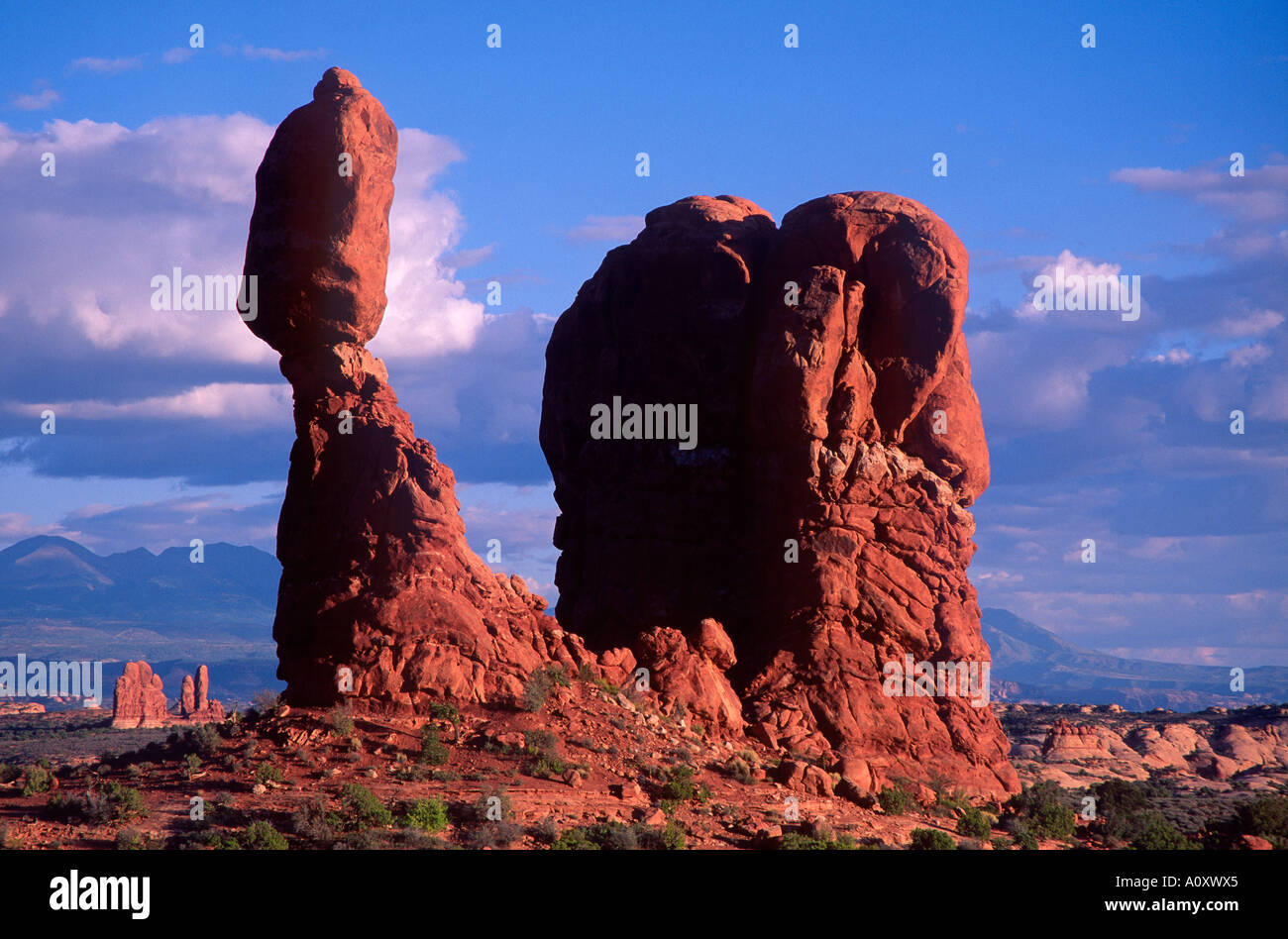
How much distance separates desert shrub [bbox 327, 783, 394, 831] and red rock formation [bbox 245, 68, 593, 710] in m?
3.89

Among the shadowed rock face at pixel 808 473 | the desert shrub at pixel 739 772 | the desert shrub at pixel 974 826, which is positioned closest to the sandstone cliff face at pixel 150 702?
the shadowed rock face at pixel 808 473

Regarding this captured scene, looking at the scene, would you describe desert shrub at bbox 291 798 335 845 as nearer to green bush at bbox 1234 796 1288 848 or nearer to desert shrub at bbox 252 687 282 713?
desert shrub at bbox 252 687 282 713

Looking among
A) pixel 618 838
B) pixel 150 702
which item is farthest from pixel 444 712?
pixel 150 702

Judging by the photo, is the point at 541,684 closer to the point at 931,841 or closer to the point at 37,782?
the point at 931,841

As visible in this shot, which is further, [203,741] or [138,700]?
[138,700]

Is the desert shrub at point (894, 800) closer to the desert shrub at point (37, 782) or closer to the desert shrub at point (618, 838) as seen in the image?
the desert shrub at point (618, 838)

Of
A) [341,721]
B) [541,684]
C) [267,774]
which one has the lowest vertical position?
[267,774]

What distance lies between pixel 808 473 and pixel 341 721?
49.0 feet

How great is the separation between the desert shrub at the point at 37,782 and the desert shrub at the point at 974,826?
19.6 metres

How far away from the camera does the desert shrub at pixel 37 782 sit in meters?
26.2

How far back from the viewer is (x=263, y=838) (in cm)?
2328

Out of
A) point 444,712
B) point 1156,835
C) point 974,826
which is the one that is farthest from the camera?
point 1156,835
